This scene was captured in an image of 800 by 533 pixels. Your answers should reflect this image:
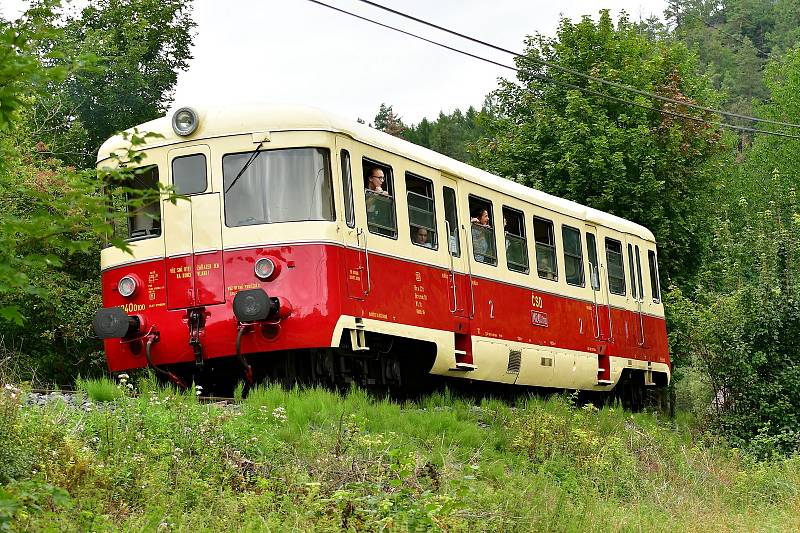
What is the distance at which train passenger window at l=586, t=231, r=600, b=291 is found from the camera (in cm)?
1998

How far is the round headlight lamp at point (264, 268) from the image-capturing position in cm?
1309

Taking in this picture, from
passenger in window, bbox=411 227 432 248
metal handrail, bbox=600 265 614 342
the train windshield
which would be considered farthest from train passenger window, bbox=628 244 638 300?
the train windshield

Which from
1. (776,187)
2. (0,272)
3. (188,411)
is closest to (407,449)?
(188,411)

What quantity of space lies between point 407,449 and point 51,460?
3.70 m

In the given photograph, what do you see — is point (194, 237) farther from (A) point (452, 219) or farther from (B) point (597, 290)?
(B) point (597, 290)

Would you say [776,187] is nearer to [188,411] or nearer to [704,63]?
[188,411]

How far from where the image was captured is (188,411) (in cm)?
1075

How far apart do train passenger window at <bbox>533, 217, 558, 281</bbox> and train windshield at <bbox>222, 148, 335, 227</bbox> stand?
564cm

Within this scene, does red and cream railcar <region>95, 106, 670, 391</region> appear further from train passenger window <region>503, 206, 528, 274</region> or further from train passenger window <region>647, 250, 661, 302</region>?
train passenger window <region>647, 250, 661, 302</region>

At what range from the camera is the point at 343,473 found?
398 inches

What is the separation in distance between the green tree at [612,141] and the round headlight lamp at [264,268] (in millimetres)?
14500

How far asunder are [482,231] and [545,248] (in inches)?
86.3

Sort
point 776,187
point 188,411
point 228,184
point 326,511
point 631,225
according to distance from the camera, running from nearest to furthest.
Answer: point 326,511 → point 188,411 → point 228,184 → point 631,225 → point 776,187

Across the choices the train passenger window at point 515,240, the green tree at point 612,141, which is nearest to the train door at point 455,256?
the train passenger window at point 515,240
